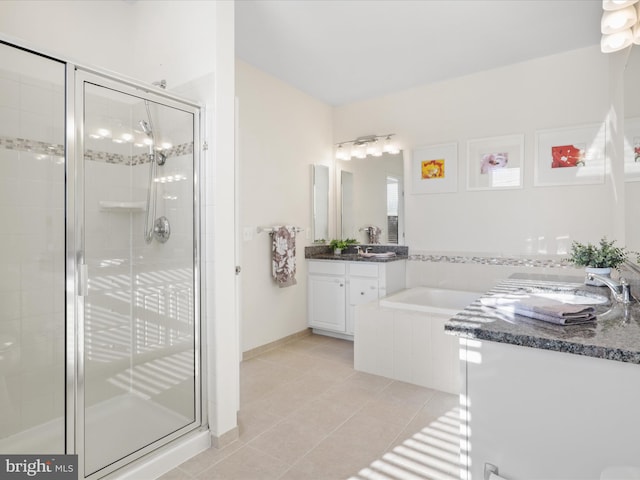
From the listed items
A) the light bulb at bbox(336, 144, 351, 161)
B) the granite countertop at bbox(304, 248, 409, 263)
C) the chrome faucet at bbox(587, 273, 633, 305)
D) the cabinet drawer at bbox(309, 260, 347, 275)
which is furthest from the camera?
the light bulb at bbox(336, 144, 351, 161)

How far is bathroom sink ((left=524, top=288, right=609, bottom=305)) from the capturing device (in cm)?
149

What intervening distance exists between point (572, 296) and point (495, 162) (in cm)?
241

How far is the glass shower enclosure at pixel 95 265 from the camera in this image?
1.69m

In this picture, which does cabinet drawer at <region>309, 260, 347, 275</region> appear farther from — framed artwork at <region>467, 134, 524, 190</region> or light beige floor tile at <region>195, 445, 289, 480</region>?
light beige floor tile at <region>195, 445, 289, 480</region>

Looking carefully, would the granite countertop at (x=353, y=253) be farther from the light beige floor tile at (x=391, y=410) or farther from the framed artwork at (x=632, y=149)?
the framed artwork at (x=632, y=149)

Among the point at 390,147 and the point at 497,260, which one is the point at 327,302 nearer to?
the point at 497,260

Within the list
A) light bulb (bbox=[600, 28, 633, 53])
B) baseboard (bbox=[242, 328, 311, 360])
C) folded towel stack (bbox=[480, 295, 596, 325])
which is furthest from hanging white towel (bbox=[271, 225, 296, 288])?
light bulb (bbox=[600, 28, 633, 53])

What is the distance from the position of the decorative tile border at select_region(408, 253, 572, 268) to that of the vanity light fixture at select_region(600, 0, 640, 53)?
6.29 ft

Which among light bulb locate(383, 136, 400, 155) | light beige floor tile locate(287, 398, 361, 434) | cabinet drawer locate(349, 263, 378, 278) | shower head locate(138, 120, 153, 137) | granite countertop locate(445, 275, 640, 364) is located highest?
light bulb locate(383, 136, 400, 155)

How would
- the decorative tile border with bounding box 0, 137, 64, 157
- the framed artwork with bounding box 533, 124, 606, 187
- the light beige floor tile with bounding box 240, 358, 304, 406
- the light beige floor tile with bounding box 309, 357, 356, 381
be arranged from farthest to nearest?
the framed artwork with bounding box 533, 124, 606, 187 < the light beige floor tile with bounding box 309, 357, 356, 381 < the light beige floor tile with bounding box 240, 358, 304, 406 < the decorative tile border with bounding box 0, 137, 64, 157

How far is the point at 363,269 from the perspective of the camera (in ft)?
12.6

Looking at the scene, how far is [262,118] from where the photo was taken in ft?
12.1

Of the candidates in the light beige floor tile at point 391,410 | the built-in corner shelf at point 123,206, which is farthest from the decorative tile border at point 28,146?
the light beige floor tile at point 391,410

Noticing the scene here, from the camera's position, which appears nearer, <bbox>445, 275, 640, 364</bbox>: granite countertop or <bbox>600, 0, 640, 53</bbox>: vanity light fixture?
<bbox>445, 275, 640, 364</bbox>: granite countertop
